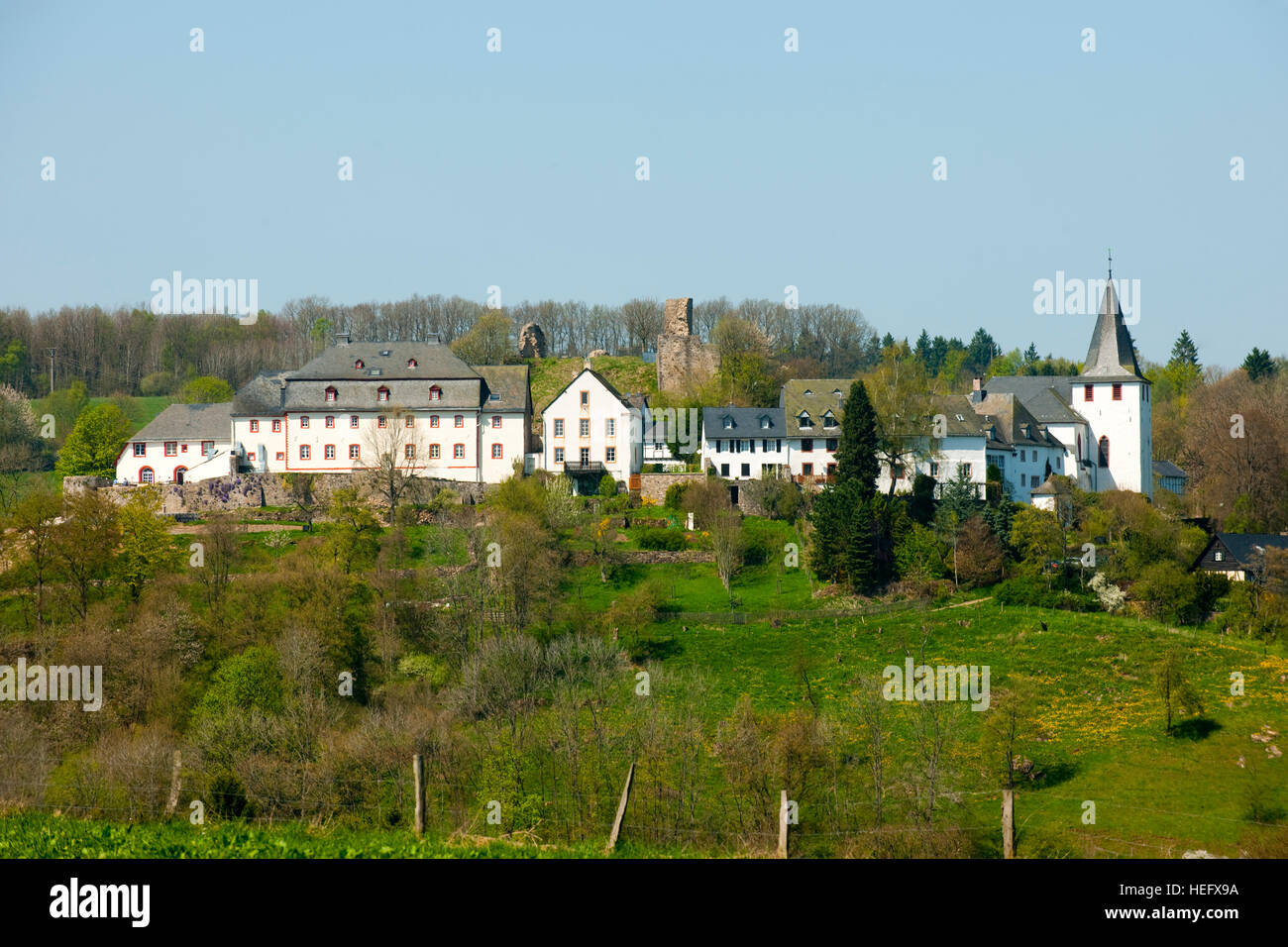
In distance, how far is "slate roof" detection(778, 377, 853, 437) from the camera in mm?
63403

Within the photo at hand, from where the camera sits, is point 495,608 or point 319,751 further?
point 495,608

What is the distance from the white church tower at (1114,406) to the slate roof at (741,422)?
1806 cm

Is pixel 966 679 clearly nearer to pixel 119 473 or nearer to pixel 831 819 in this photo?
pixel 831 819

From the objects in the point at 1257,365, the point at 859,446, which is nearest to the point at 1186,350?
the point at 1257,365

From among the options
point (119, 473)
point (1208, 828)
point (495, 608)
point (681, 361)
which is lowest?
point (1208, 828)

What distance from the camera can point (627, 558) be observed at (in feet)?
172

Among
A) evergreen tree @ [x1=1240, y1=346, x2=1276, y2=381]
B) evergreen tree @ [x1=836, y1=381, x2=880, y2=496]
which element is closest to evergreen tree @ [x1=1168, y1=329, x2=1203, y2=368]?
evergreen tree @ [x1=1240, y1=346, x2=1276, y2=381]

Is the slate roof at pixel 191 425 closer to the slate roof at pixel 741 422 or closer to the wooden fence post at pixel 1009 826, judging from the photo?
the slate roof at pixel 741 422

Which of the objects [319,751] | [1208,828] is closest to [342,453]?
[319,751]

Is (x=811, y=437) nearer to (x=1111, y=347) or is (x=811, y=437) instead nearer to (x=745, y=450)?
(x=745, y=450)

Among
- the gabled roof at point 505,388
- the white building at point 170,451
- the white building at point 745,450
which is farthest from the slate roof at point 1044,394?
the white building at point 170,451

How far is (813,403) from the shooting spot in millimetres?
65625

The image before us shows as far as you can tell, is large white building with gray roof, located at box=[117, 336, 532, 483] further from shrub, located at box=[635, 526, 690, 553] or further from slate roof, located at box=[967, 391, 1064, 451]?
slate roof, located at box=[967, 391, 1064, 451]

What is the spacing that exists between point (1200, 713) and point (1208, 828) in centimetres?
910
